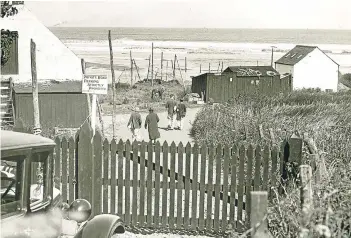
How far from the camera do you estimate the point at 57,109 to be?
23.9 m

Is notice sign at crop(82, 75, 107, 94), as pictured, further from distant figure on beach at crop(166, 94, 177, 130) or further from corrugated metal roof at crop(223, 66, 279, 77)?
corrugated metal roof at crop(223, 66, 279, 77)

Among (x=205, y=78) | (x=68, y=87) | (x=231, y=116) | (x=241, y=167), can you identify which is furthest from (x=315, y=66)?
(x=241, y=167)

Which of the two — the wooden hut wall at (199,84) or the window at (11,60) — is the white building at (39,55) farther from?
the wooden hut wall at (199,84)

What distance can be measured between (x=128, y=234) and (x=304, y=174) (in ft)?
10.6

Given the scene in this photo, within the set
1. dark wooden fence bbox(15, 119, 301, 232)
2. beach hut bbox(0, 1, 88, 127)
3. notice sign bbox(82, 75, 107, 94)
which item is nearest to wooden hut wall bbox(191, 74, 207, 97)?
beach hut bbox(0, 1, 88, 127)

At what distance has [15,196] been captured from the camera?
4.07 m

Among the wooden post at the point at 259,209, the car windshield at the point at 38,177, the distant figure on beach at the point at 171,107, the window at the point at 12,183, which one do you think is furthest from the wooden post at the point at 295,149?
the distant figure on beach at the point at 171,107

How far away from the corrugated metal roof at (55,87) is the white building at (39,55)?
0.71ft

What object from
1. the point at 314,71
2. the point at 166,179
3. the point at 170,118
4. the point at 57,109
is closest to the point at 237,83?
the point at 314,71

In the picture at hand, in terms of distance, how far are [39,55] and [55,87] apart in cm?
151

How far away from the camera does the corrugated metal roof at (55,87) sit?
23.3 metres

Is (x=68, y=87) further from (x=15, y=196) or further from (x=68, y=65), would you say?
(x=15, y=196)

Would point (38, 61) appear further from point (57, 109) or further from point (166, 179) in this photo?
point (166, 179)

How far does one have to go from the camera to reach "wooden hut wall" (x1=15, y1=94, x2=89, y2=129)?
23.7 meters
